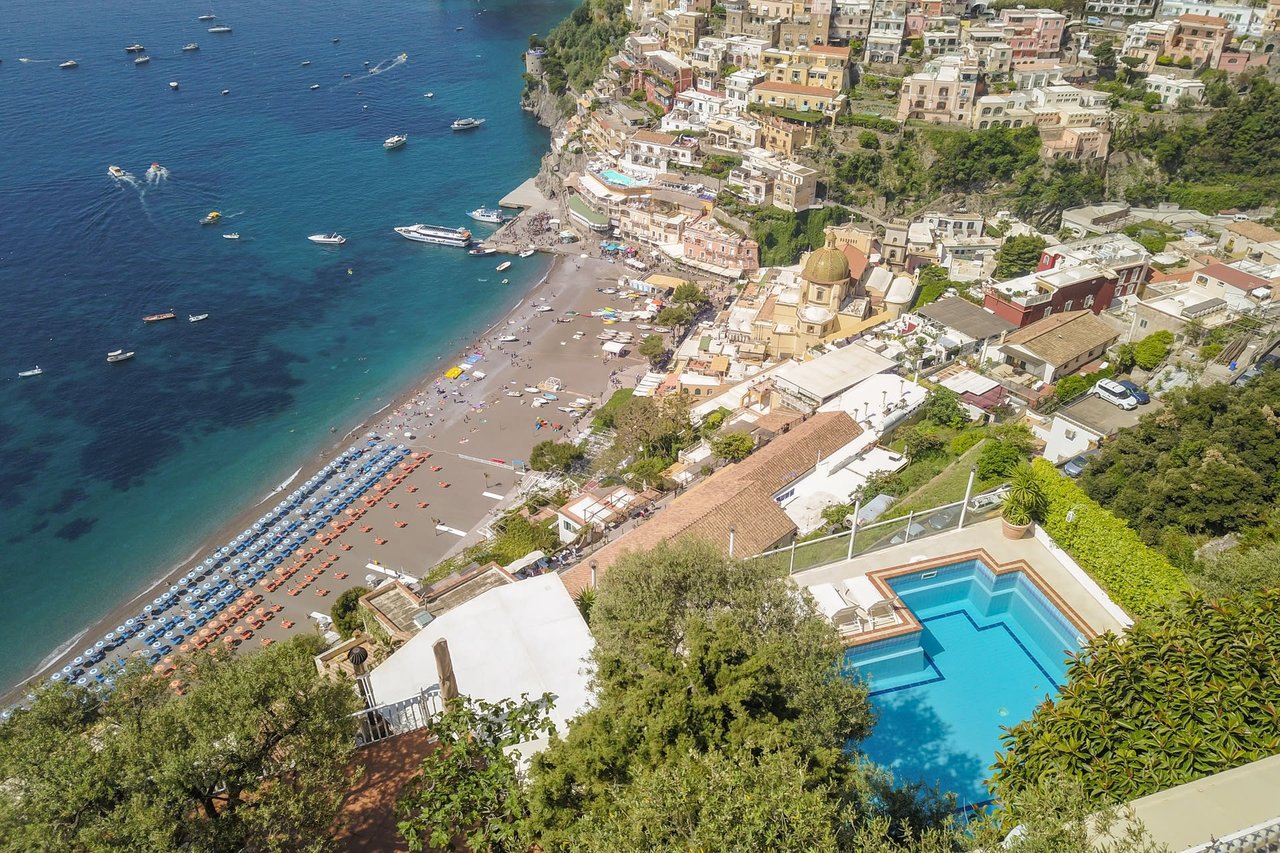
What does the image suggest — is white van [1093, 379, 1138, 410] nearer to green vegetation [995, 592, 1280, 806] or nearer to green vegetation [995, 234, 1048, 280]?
green vegetation [995, 592, 1280, 806]

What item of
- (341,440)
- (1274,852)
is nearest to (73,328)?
(341,440)

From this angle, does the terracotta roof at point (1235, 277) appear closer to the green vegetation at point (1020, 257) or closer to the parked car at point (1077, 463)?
the green vegetation at point (1020, 257)

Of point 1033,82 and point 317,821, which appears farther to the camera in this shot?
point 1033,82

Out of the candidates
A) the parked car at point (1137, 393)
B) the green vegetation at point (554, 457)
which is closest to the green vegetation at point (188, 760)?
the parked car at point (1137, 393)

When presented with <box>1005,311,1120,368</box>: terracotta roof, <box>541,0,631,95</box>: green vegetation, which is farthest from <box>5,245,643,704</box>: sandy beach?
<box>541,0,631,95</box>: green vegetation

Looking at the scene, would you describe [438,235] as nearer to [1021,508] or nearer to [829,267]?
[829,267]

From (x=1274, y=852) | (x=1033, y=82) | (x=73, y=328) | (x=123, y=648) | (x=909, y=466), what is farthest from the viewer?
(x=1033, y=82)

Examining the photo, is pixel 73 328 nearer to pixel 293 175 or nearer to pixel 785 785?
pixel 293 175
